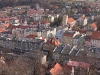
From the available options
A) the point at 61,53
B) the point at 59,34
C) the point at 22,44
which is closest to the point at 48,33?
the point at 59,34

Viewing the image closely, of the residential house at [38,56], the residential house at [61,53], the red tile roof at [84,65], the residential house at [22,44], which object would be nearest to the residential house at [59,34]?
the residential house at [22,44]

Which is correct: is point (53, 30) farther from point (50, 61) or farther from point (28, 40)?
point (50, 61)

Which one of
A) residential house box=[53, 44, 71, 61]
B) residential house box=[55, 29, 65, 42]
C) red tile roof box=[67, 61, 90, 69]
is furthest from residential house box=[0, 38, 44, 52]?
red tile roof box=[67, 61, 90, 69]

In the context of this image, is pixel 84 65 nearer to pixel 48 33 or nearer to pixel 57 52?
pixel 57 52

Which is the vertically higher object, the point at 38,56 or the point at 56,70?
the point at 56,70

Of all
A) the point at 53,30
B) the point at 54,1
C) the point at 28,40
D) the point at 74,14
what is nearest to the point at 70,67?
the point at 28,40

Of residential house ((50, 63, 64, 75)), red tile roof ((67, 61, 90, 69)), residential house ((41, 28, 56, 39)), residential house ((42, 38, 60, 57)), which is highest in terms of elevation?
residential house ((50, 63, 64, 75))

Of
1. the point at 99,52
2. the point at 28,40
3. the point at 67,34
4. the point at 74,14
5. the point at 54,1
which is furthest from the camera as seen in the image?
the point at 54,1

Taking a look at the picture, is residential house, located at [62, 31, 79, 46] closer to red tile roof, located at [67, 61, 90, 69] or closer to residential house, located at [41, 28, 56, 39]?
residential house, located at [41, 28, 56, 39]

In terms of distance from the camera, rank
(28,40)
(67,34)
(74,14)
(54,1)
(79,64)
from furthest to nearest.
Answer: (54,1) → (74,14) → (67,34) → (28,40) → (79,64)

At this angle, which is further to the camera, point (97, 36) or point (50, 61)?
point (97, 36)

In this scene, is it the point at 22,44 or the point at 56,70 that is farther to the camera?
the point at 22,44
